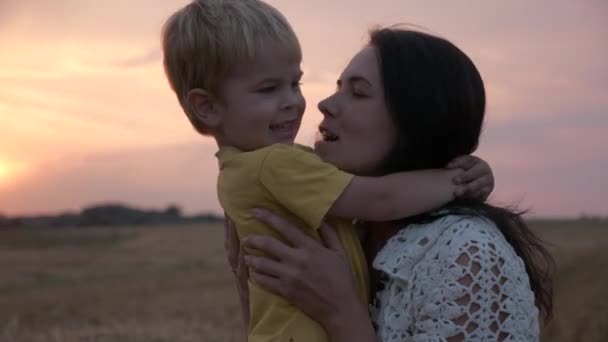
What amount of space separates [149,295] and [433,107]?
60.0 feet

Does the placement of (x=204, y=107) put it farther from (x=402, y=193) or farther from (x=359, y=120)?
(x=402, y=193)

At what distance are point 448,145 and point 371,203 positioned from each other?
0.33m

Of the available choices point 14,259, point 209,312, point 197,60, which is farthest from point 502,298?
point 14,259

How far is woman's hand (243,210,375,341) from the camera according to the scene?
3.16 meters

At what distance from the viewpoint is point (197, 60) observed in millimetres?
3676

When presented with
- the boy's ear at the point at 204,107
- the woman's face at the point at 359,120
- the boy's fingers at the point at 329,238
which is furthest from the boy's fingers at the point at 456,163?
the boy's ear at the point at 204,107

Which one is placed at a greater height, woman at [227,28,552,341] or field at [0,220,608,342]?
woman at [227,28,552,341]

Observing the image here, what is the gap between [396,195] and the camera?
3203mm

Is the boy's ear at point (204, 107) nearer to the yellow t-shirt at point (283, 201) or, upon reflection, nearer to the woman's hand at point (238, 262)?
the yellow t-shirt at point (283, 201)

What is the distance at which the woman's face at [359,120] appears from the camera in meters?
3.25

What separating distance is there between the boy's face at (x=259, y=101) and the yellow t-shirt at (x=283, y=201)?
138 millimetres

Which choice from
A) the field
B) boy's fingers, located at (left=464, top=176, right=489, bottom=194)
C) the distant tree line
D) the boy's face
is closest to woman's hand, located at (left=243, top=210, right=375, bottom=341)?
the boy's face

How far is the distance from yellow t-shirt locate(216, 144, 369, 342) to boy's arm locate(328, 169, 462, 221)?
5cm

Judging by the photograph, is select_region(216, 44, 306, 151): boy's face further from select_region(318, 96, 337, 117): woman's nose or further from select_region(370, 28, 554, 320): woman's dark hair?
select_region(370, 28, 554, 320): woman's dark hair
